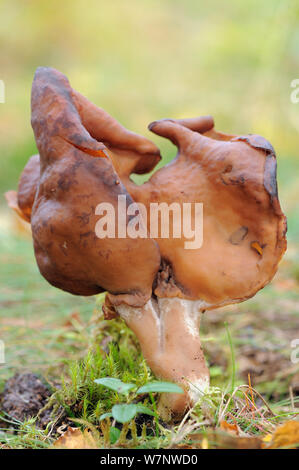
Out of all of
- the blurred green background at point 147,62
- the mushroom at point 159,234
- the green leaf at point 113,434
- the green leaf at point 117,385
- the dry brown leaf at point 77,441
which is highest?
the blurred green background at point 147,62

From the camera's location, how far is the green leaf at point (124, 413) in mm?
1032

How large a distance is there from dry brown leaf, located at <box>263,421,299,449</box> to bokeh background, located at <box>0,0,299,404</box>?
42.2 inches

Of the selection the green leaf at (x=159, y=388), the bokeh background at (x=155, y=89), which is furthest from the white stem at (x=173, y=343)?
the bokeh background at (x=155, y=89)

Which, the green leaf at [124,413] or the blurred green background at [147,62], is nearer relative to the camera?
the green leaf at [124,413]

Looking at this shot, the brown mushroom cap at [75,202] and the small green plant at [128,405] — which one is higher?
the brown mushroom cap at [75,202]

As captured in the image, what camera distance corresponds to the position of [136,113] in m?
8.86

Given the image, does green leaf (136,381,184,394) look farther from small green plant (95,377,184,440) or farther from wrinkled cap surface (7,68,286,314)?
wrinkled cap surface (7,68,286,314)

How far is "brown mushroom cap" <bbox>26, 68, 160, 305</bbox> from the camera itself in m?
1.28

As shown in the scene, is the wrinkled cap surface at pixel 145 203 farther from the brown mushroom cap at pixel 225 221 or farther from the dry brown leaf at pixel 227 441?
the dry brown leaf at pixel 227 441

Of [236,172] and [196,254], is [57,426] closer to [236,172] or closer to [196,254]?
[196,254]

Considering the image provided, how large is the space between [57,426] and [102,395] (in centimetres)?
16

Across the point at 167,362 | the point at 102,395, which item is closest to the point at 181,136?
the point at 167,362

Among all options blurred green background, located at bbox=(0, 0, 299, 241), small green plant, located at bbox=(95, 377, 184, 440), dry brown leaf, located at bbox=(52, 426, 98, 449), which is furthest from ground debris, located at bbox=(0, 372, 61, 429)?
blurred green background, located at bbox=(0, 0, 299, 241)

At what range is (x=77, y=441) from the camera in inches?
44.9
